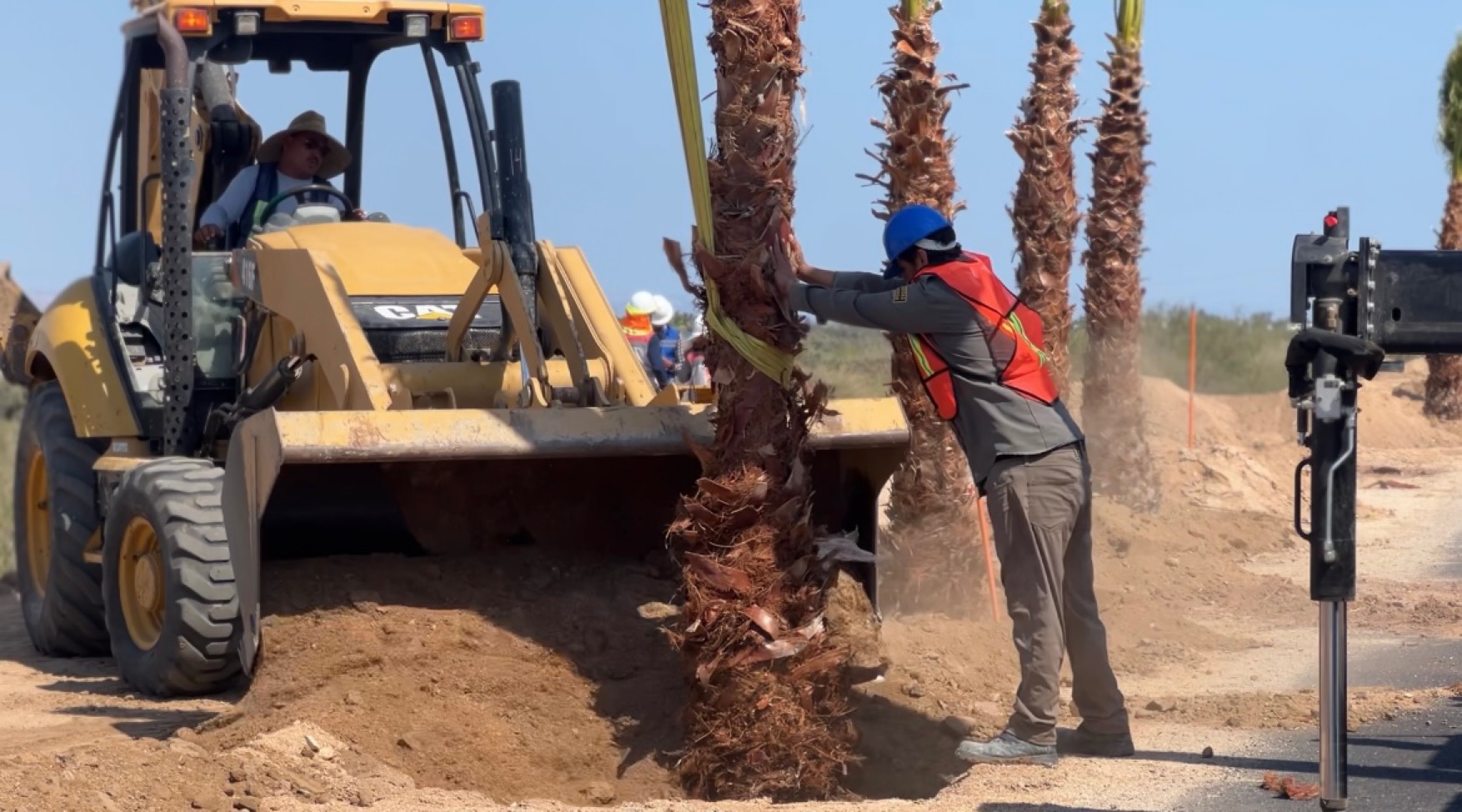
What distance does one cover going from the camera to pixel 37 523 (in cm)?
1086

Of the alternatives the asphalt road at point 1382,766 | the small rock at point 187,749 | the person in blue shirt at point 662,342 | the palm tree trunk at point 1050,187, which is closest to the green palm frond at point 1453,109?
the person in blue shirt at point 662,342

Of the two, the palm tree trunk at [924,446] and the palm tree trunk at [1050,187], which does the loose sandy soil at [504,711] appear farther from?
the palm tree trunk at [1050,187]

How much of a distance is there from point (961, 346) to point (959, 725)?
1651mm

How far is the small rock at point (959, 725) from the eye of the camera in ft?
24.5

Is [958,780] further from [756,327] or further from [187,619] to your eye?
[187,619]

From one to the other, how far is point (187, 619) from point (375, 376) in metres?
1.34

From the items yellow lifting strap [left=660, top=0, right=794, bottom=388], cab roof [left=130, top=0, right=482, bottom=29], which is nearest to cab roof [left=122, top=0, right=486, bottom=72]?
cab roof [left=130, top=0, right=482, bottom=29]

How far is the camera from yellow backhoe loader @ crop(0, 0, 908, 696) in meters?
7.46

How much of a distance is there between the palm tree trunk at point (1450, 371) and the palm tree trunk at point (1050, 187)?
15.2 metres

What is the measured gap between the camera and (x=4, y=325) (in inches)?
505

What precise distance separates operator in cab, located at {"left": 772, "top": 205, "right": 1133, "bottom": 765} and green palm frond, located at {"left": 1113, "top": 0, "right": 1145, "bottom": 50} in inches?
367

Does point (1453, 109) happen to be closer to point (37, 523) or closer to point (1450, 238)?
point (1450, 238)

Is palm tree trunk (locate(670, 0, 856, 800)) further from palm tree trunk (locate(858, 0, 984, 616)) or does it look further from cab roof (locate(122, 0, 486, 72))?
palm tree trunk (locate(858, 0, 984, 616))

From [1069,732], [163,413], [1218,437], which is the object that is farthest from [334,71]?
[1218,437]
